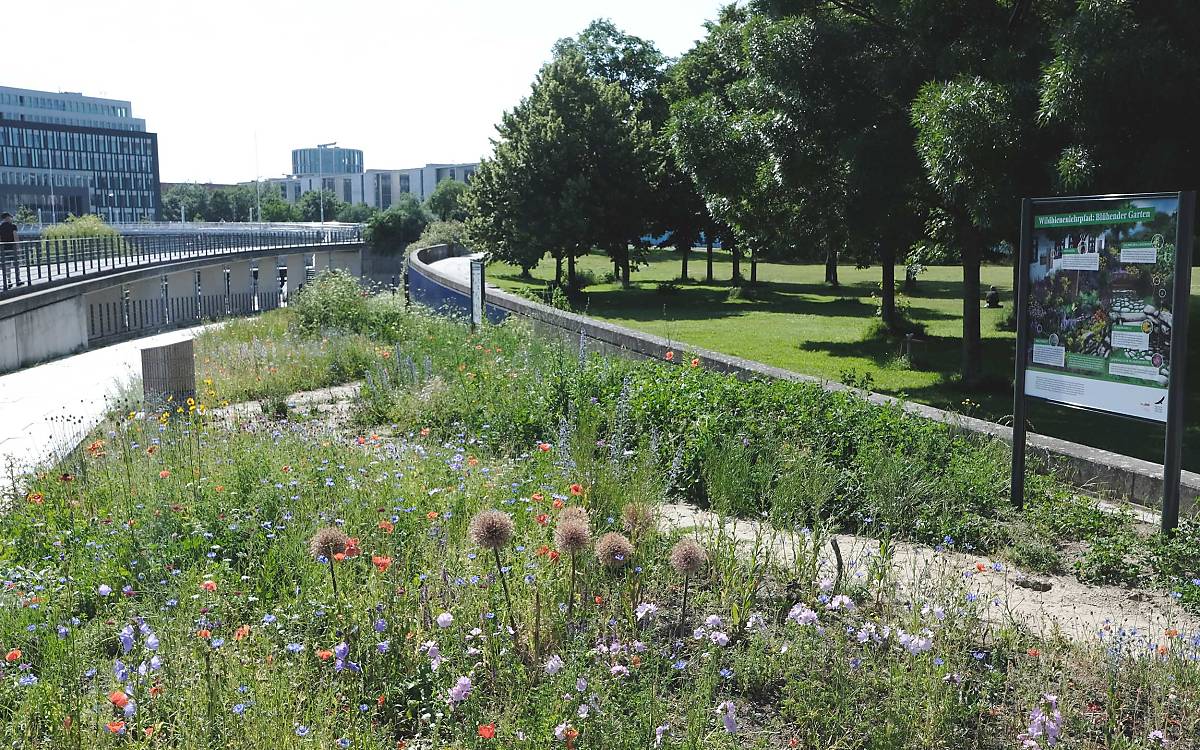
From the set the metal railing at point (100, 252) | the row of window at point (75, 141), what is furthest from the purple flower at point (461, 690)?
the row of window at point (75, 141)

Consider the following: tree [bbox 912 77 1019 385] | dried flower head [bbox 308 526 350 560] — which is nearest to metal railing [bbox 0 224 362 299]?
tree [bbox 912 77 1019 385]

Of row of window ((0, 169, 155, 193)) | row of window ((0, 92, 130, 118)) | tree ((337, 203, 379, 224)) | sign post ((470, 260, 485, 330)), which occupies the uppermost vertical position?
row of window ((0, 92, 130, 118))

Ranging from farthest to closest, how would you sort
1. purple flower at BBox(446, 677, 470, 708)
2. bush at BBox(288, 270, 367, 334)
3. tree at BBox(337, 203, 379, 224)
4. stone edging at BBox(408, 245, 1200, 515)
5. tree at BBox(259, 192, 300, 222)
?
tree at BBox(337, 203, 379, 224), tree at BBox(259, 192, 300, 222), bush at BBox(288, 270, 367, 334), stone edging at BBox(408, 245, 1200, 515), purple flower at BBox(446, 677, 470, 708)

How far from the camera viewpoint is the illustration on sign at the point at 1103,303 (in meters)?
5.73

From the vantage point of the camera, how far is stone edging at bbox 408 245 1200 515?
21.5ft

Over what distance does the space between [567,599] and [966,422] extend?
14.0 ft

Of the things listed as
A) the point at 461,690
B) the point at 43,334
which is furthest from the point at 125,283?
the point at 461,690

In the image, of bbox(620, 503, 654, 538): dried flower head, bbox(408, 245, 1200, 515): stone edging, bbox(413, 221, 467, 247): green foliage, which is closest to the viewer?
bbox(620, 503, 654, 538): dried flower head

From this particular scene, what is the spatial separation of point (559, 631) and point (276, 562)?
1547 mm

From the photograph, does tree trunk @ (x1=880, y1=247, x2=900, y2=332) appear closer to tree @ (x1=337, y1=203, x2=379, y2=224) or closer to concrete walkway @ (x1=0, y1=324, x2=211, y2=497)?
concrete walkway @ (x1=0, y1=324, x2=211, y2=497)

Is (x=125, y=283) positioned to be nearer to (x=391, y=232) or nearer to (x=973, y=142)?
(x=973, y=142)

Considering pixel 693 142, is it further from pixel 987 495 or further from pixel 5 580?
pixel 5 580

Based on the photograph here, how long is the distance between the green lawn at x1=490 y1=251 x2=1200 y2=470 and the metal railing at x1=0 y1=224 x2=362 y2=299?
12543 millimetres

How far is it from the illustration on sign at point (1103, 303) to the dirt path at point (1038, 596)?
3.96 feet
